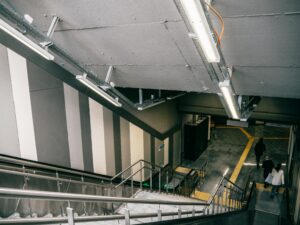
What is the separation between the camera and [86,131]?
20.0 ft

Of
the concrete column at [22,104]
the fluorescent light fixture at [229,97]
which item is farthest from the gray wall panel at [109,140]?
the fluorescent light fixture at [229,97]

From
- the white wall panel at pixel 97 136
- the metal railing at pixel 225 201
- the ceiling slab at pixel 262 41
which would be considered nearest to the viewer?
the ceiling slab at pixel 262 41

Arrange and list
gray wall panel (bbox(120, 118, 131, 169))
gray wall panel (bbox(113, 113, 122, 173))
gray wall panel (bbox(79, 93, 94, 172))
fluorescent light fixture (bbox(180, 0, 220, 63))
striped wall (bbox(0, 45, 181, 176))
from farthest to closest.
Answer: gray wall panel (bbox(120, 118, 131, 169)) < gray wall panel (bbox(113, 113, 122, 173)) < gray wall panel (bbox(79, 93, 94, 172)) < striped wall (bbox(0, 45, 181, 176)) < fluorescent light fixture (bbox(180, 0, 220, 63))

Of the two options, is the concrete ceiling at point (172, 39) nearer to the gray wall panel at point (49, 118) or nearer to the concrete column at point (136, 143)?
the gray wall panel at point (49, 118)

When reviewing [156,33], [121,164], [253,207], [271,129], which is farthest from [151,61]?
[271,129]

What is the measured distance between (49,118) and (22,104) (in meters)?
0.68

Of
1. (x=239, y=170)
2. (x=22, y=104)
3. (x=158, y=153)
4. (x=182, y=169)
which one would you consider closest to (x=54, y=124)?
(x=22, y=104)

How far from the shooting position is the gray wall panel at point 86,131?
5.95 metres

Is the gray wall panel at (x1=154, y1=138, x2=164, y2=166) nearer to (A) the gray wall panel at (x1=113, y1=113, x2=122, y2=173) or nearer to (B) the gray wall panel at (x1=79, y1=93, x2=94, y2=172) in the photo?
(A) the gray wall panel at (x1=113, y1=113, x2=122, y2=173)

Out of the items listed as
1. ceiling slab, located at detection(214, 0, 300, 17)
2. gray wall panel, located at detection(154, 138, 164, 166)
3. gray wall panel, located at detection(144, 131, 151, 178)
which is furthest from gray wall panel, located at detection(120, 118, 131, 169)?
ceiling slab, located at detection(214, 0, 300, 17)

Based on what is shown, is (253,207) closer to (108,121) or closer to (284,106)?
(284,106)

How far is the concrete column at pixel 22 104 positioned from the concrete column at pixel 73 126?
0.96 metres

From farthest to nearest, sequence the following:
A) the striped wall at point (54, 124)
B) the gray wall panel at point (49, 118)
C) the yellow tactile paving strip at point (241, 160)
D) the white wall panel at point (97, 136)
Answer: the yellow tactile paving strip at point (241, 160)
the white wall panel at point (97, 136)
the gray wall panel at point (49, 118)
the striped wall at point (54, 124)

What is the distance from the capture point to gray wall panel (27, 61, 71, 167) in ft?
15.8
